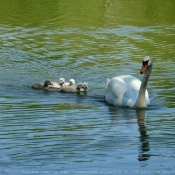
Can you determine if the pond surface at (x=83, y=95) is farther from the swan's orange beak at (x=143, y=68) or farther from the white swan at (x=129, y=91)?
the swan's orange beak at (x=143, y=68)

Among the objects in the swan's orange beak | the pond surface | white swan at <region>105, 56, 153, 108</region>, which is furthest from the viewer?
white swan at <region>105, 56, 153, 108</region>

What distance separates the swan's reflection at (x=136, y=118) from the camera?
11.7 meters

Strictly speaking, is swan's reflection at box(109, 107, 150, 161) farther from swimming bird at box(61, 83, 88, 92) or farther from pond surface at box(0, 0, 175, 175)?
swimming bird at box(61, 83, 88, 92)

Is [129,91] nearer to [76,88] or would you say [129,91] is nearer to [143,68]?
[143,68]

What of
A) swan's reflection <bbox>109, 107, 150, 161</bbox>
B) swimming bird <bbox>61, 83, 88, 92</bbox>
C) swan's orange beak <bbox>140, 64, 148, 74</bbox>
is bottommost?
swan's reflection <bbox>109, 107, 150, 161</bbox>

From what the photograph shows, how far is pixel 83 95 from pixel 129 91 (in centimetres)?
133

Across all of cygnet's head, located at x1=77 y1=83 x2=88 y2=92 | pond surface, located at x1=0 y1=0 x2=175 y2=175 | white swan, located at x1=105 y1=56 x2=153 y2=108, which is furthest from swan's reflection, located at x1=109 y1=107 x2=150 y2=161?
cygnet's head, located at x1=77 y1=83 x2=88 y2=92

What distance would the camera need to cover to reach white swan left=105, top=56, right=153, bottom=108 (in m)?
14.8

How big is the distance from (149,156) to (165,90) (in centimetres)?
557

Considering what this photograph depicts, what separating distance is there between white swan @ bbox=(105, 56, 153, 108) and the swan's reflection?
0.72 feet

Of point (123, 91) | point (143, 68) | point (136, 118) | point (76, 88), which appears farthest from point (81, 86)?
point (136, 118)

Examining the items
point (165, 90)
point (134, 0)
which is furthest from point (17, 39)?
point (134, 0)

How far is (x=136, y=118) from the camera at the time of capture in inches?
553

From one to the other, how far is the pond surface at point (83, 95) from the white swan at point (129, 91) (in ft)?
0.66
